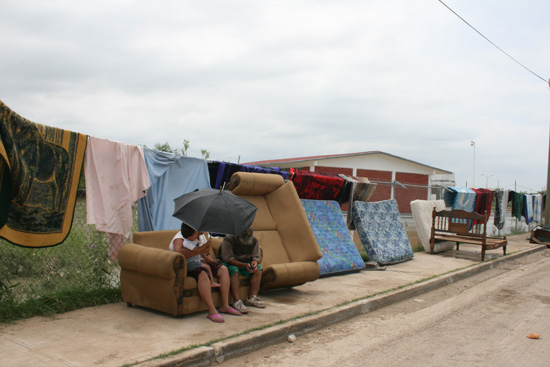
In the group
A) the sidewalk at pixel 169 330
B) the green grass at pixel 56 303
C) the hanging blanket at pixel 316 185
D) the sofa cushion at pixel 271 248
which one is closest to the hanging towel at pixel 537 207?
Result: the hanging blanket at pixel 316 185

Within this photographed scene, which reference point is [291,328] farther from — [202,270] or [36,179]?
[36,179]

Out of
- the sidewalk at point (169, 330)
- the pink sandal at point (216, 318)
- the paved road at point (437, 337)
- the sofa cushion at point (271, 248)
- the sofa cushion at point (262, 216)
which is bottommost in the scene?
the paved road at point (437, 337)

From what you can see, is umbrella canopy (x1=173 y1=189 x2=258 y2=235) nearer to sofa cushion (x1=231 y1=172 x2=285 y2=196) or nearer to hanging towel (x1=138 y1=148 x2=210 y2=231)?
hanging towel (x1=138 y1=148 x2=210 y2=231)

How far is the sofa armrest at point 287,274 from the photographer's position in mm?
6848

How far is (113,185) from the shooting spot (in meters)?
6.27

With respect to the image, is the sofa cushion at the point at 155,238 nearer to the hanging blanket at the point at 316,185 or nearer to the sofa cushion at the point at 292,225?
the sofa cushion at the point at 292,225

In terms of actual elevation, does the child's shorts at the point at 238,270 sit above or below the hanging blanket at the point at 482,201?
below

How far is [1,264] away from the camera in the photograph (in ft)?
19.9

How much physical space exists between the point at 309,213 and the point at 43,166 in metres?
5.28

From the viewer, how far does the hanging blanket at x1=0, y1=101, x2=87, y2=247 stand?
16.6 feet

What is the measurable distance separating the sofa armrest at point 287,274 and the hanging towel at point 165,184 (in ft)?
5.17

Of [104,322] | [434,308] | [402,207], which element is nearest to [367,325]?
[434,308]

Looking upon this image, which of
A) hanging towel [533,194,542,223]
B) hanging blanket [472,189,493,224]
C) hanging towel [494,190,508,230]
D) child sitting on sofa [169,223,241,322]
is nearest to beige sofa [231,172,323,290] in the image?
child sitting on sofa [169,223,241,322]

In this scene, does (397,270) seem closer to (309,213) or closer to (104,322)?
(309,213)
